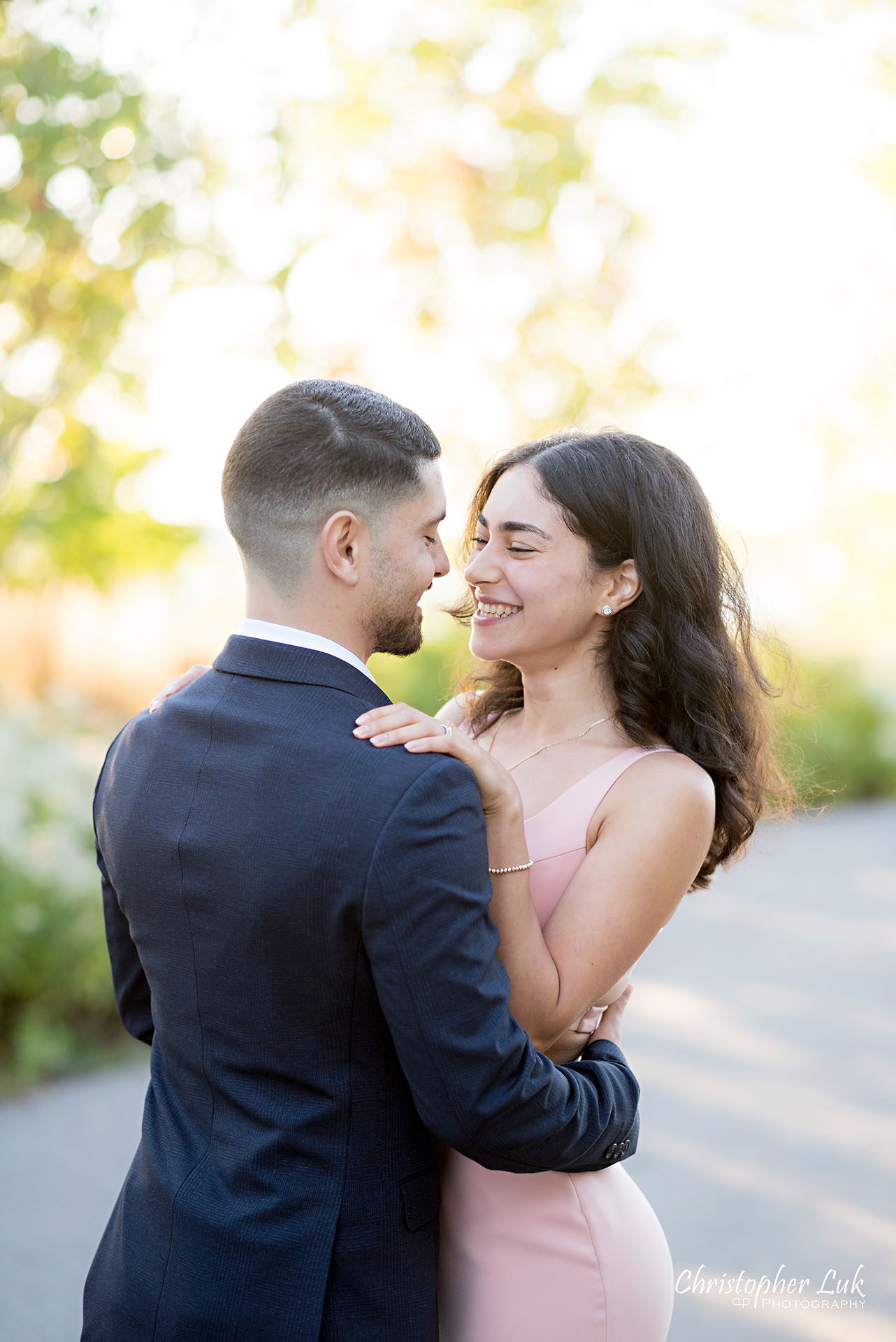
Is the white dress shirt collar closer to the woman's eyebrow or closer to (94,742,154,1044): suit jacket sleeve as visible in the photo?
(94,742,154,1044): suit jacket sleeve

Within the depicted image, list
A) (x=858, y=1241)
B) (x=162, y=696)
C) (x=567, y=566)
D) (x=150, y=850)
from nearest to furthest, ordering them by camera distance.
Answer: (x=150, y=850) → (x=162, y=696) → (x=567, y=566) → (x=858, y=1241)

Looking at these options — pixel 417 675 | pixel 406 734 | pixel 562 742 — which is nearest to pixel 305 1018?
pixel 406 734

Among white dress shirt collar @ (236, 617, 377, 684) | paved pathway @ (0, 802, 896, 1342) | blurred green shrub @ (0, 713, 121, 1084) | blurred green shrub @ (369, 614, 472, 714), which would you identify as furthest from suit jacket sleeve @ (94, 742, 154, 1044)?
blurred green shrub @ (369, 614, 472, 714)

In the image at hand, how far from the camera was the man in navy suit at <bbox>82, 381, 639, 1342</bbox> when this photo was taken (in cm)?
141

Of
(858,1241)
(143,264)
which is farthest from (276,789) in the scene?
(143,264)

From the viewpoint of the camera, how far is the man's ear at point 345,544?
157 centimetres

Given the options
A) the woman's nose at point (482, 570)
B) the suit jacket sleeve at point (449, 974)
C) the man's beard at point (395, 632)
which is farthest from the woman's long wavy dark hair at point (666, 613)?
the suit jacket sleeve at point (449, 974)

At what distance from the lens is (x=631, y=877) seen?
76.2 inches

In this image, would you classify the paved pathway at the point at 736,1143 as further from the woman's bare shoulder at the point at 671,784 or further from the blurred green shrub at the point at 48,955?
the woman's bare shoulder at the point at 671,784

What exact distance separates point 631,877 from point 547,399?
8825 mm

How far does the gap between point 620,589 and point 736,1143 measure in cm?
330

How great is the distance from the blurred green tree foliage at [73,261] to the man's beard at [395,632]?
4.65 meters

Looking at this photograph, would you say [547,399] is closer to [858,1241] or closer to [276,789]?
[858,1241]

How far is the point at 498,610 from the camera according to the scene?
228cm
